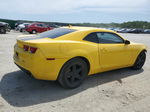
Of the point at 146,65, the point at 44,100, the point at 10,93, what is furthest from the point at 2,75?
the point at 146,65

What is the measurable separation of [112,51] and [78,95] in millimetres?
1665

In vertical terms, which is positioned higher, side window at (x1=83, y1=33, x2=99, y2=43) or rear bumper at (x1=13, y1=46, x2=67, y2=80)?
side window at (x1=83, y1=33, x2=99, y2=43)

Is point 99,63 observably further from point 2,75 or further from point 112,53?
point 2,75

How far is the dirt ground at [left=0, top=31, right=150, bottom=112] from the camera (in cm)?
312

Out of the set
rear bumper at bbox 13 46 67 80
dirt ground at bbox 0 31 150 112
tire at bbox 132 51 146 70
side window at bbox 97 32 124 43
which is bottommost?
dirt ground at bbox 0 31 150 112

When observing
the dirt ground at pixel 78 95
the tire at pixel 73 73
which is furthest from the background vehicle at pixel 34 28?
the tire at pixel 73 73

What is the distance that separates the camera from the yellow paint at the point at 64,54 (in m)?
3.42

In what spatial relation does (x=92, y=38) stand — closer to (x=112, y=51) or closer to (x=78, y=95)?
(x=112, y=51)

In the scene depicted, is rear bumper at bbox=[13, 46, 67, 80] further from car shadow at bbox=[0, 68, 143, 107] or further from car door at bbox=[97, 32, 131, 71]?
car door at bbox=[97, 32, 131, 71]

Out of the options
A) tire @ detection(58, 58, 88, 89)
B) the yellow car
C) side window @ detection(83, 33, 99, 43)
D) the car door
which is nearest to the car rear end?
the yellow car

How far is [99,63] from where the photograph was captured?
4.36m

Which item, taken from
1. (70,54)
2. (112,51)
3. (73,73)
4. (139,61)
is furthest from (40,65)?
Answer: (139,61)

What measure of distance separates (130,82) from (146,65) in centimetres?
236

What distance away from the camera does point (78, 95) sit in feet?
12.0
